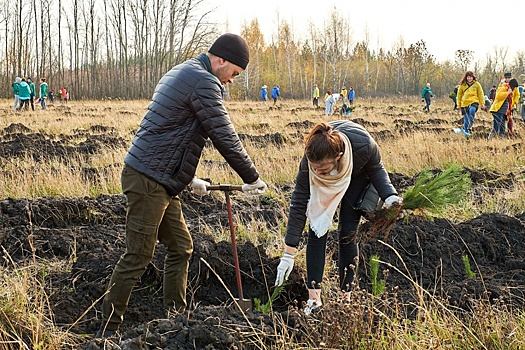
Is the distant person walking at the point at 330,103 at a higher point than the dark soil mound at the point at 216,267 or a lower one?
higher

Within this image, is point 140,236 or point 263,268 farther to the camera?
point 263,268

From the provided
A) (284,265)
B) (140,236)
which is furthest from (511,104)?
(140,236)

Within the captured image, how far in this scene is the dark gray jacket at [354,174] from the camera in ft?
11.4

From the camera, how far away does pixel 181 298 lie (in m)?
3.62

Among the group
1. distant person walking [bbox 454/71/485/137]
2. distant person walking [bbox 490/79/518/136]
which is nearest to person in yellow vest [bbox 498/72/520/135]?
distant person walking [bbox 490/79/518/136]

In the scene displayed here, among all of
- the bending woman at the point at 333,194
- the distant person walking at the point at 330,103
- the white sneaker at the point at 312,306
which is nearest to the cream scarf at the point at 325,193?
the bending woman at the point at 333,194

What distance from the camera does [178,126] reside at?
319 centimetres

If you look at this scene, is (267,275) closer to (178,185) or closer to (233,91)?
(178,185)

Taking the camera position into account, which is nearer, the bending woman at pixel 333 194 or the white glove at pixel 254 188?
the bending woman at pixel 333 194

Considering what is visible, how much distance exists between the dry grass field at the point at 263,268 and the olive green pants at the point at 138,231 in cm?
29

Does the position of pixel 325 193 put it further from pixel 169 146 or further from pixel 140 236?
pixel 140 236

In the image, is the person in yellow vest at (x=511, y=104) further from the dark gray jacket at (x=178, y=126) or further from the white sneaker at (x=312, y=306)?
the dark gray jacket at (x=178, y=126)

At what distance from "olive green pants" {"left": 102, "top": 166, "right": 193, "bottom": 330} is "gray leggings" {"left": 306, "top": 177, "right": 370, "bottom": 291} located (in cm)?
80

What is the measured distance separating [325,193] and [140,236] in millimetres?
1080
